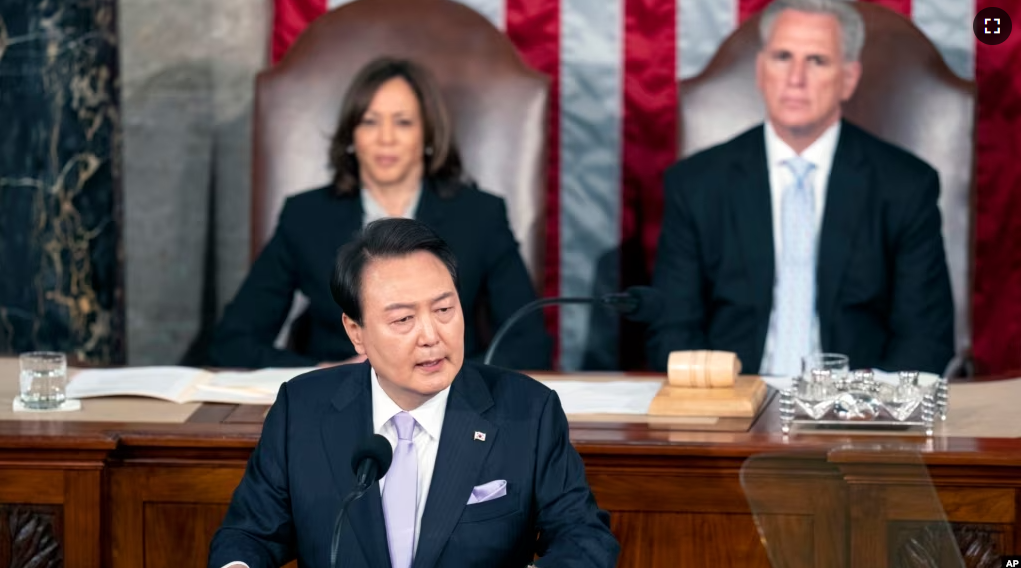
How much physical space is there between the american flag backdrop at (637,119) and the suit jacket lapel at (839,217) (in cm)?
74

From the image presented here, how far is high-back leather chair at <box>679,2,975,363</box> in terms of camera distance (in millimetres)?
5004

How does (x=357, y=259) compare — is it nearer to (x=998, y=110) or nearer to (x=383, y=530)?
(x=383, y=530)

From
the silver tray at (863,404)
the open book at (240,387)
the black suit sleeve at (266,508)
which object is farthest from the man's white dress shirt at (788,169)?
the black suit sleeve at (266,508)

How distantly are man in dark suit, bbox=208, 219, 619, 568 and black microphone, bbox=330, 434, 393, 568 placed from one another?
0.91ft

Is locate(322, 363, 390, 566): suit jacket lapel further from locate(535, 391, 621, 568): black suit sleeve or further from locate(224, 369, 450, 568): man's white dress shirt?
locate(535, 391, 621, 568): black suit sleeve

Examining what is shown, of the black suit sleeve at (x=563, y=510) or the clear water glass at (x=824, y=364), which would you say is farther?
the clear water glass at (x=824, y=364)

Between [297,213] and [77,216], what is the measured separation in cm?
73

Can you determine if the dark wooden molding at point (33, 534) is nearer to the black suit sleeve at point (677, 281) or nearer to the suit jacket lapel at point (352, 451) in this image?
the suit jacket lapel at point (352, 451)

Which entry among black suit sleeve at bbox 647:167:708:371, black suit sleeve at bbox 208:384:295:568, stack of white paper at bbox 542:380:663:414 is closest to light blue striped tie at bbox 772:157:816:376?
black suit sleeve at bbox 647:167:708:371

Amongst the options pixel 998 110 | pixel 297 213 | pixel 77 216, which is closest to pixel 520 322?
pixel 297 213

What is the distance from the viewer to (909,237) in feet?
15.4

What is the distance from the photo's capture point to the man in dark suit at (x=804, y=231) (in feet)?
15.3

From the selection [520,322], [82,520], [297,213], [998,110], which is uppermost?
[998,110]

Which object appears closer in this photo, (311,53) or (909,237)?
(909,237)
